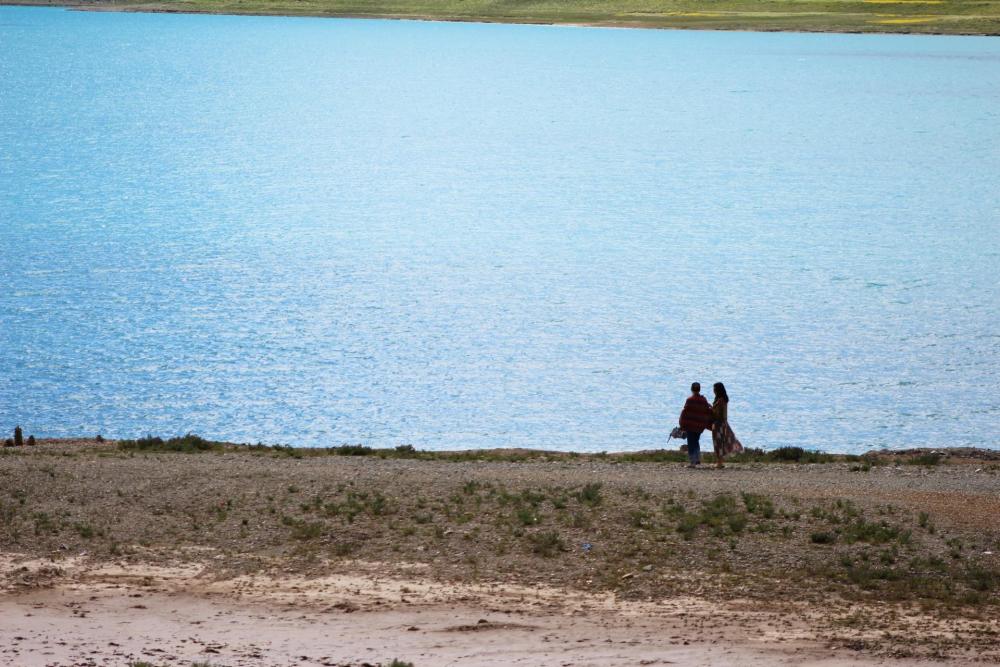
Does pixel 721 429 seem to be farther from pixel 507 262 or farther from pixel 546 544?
pixel 507 262

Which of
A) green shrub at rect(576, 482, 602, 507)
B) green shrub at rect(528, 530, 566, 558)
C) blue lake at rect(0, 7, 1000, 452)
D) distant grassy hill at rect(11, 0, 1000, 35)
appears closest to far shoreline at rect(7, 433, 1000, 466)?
blue lake at rect(0, 7, 1000, 452)

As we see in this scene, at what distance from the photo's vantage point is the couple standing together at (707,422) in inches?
795

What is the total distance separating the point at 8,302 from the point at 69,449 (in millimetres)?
14357

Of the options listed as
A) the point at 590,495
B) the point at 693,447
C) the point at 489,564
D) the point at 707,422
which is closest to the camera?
the point at 489,564

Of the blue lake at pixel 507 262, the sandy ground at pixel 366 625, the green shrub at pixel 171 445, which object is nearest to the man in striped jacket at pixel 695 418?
the blue lake at pixel 507 262

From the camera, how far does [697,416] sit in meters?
20.2

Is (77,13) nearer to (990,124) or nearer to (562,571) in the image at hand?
(990,124)

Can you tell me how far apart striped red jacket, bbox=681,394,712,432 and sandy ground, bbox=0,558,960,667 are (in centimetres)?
551

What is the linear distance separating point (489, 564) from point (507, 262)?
26628 millimetres

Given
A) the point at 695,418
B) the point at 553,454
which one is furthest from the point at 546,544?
the point at 553,454

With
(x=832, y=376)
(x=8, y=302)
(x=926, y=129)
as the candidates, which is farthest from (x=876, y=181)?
(x=8, y=302)

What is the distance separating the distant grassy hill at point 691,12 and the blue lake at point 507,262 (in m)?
30.7

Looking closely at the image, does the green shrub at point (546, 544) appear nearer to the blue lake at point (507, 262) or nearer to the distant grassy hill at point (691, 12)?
the blue lake at point (507, 262)

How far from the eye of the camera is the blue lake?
27.4 meters
